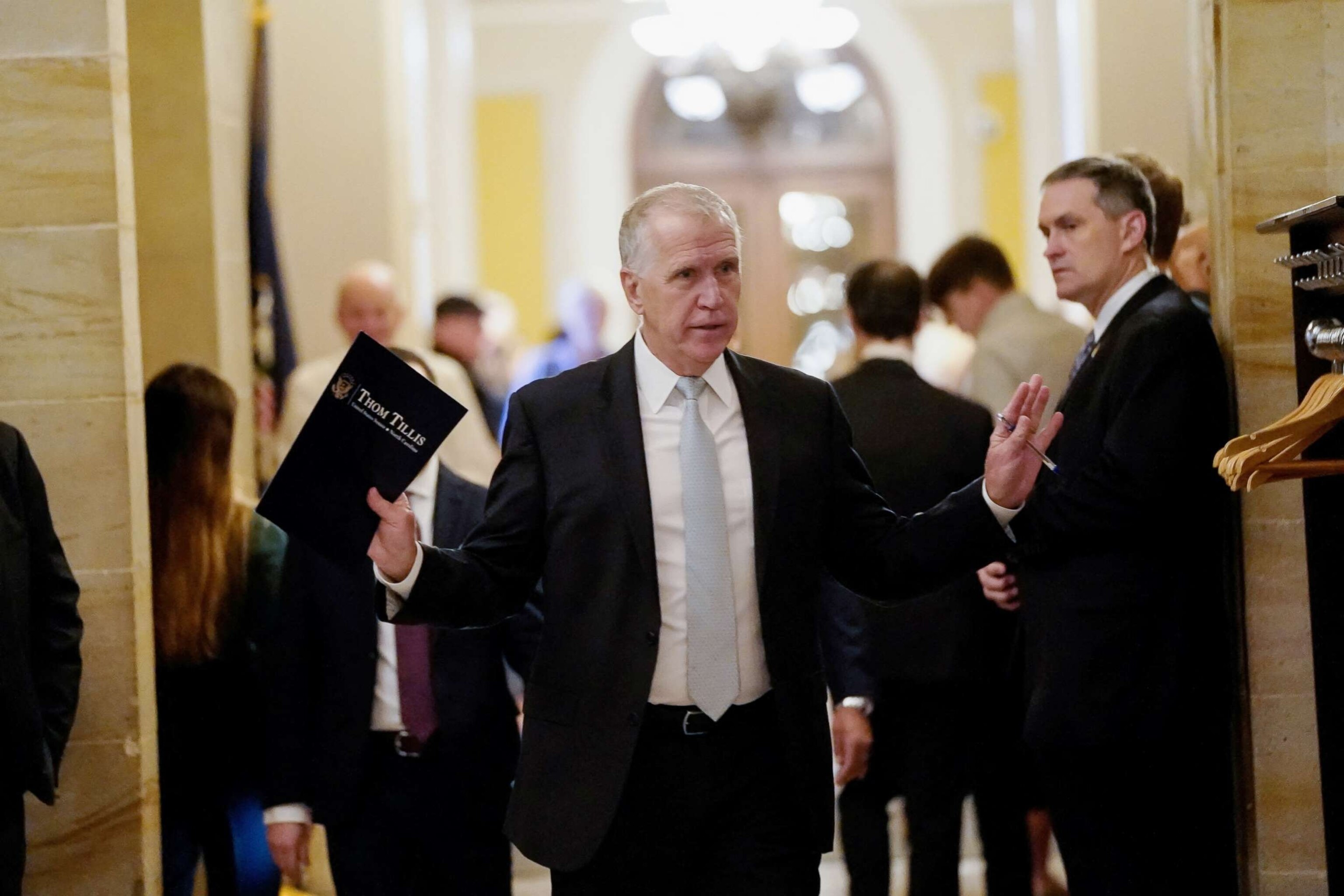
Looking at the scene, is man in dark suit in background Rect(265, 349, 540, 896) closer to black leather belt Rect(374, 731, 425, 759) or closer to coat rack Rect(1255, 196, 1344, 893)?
black leather belt Rect(374, 731, 425, 759)

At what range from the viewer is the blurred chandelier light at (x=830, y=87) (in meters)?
13.8

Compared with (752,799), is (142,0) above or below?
above

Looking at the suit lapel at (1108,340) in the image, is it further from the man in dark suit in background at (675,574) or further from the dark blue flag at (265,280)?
the dark blue flag at (265,280)

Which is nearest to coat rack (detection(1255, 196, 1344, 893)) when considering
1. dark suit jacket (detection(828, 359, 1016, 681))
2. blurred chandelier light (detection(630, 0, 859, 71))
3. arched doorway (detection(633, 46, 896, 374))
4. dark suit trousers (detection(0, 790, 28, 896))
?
dark suit jacket (detection(828, 359, 1016, 681))

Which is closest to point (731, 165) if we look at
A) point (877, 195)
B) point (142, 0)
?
point (877, 195)

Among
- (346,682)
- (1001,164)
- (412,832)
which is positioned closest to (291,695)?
(346,682)

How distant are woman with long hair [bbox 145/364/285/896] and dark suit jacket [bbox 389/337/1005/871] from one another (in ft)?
3.85

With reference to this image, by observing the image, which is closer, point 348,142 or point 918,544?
point 918,544

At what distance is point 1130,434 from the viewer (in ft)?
10.0

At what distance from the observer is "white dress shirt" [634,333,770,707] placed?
2541 millimetres

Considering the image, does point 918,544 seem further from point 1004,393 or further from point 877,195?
point 877,195

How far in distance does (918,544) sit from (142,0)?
389cm

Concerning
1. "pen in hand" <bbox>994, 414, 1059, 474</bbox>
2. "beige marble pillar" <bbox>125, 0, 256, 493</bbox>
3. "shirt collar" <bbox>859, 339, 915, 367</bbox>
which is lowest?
"pen in hand" <bbox>994, 414, 1059, 474</bbox>

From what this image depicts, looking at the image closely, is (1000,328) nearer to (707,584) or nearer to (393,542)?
(707,584)
